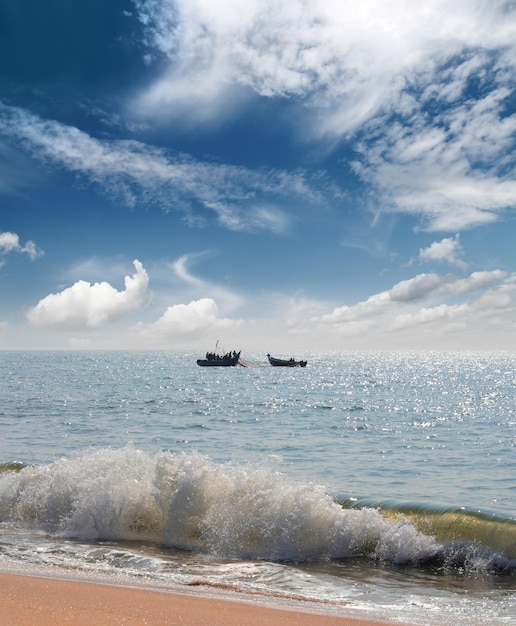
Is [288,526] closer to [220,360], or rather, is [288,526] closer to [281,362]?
[220,360]

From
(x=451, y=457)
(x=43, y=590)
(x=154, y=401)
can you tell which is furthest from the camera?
(x=154, y=401)

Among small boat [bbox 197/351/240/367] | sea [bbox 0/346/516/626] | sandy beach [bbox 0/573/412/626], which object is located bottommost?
sea [bbox 0/346/516/626]

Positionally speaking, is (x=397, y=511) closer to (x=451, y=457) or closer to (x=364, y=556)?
(x=364, y=556)

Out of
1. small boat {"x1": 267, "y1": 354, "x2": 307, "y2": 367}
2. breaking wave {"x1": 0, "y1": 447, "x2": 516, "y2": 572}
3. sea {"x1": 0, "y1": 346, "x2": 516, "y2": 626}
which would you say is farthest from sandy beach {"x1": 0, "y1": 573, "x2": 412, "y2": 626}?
small boat {"x1": 267, "y1": 354, "x2": 307, "y2": 367}

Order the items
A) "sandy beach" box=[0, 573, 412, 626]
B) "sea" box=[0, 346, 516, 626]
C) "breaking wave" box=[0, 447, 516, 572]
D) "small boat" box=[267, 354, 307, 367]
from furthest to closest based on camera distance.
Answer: "small boat" box=[267, 354, 307, 367] < "breaking wave" box=[0, 447, 516, 572] < "sea" box=[0, 346, 516, 626] < "sandy beach" box=[0, 573, 412, 626]

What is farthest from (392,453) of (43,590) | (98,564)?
(43,590)

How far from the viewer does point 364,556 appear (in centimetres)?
1186

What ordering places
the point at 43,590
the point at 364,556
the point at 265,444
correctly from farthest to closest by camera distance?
the point at 265,444 < the point at 364,556 < the point at 43,590

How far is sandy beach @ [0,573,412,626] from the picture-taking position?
5.96 meters

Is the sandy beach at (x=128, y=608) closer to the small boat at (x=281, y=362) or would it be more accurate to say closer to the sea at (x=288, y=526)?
the sea at (x=288, y=526)

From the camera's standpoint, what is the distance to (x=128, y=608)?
6504mm

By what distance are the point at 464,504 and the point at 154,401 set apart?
4058 centimetres

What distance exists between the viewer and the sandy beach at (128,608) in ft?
19.6

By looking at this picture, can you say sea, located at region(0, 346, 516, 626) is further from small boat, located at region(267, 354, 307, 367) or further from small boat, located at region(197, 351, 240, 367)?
small boat, located at region(267, 354, 307, 367)
